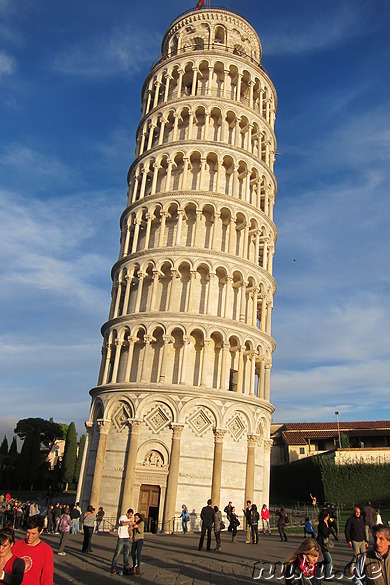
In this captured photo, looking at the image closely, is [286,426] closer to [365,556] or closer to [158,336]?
[158,336]

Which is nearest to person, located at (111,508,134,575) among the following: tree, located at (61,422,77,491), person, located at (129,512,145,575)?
person, located at (129,512,145,575)

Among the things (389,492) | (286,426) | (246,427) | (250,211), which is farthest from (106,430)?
(286,426)

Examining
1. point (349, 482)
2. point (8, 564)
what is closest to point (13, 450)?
point (349, 482)

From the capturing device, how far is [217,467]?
2877 cm

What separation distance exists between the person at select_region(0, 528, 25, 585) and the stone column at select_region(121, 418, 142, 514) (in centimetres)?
2327

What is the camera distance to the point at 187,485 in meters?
28.4

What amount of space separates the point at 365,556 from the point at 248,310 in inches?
1136

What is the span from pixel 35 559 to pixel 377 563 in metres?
4.29

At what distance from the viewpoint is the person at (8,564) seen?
5676mm

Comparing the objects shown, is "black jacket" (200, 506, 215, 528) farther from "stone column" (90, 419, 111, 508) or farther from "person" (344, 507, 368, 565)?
"stone column" (90, 419, 111, 508)

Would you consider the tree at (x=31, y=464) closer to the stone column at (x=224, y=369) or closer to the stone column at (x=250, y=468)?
the stone column at (x=250, y=468)

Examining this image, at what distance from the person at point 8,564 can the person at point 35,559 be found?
14cm

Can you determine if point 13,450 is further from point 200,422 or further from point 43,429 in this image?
point 200,422

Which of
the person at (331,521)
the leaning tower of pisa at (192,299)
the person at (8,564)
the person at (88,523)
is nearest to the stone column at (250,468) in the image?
the leaning tower of pisa at (192,299)
